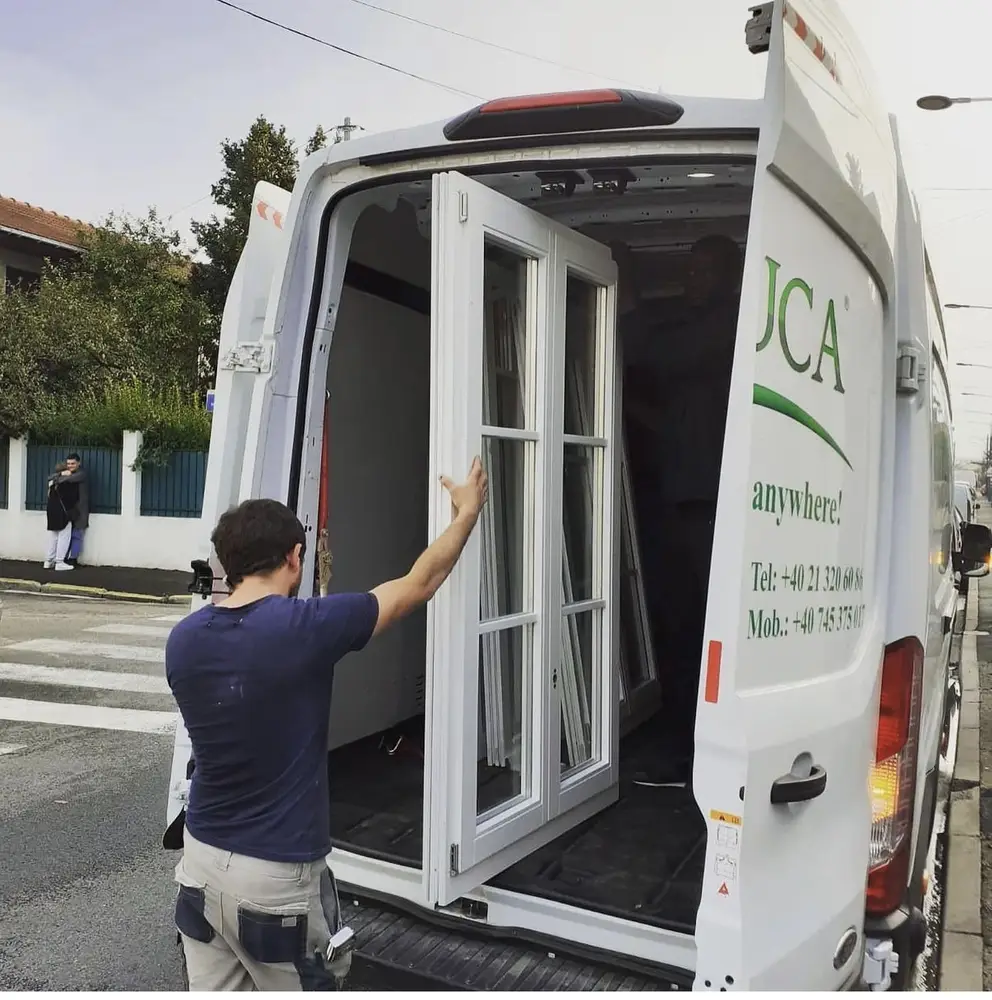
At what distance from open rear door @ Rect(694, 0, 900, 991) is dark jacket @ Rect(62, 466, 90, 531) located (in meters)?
14.4

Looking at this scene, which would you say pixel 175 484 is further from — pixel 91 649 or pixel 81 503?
pixel 91 649

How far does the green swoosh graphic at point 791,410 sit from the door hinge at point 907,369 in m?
0.36

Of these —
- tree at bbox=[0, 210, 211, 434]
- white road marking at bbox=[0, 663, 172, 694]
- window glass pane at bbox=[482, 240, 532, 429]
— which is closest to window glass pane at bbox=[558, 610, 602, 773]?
window glass pane at bbox=[482, 240, 532, 429]

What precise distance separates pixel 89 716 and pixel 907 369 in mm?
6117

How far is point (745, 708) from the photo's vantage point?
1940 millimetres

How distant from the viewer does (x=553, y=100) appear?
2639 millimetres

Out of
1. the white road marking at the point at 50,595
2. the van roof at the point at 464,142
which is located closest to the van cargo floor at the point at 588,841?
the van roof at the point at 464,142

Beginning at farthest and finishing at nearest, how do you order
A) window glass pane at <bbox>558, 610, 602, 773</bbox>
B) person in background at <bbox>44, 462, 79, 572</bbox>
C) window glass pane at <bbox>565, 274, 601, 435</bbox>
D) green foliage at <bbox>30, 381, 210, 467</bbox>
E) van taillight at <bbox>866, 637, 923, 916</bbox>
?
green foliage at <bbox>30, 381, 210, 467</bbox> < person in background at <bbox>44, 462, 79, 572</bbox> < window glass pane at <bbox>558, 610, 602, 773</bbox> < window glass pane at <bbox>565, 274, 601, 435</bbox> < van taillight at <bbox>866, 637, 923, 916</bbox>

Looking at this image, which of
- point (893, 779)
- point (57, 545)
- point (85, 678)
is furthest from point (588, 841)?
point (57, 545)

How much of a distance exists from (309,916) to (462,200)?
185cm

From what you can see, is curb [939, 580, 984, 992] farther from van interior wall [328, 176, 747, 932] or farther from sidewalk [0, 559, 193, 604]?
sidewalk [0, 559, 193, 604]

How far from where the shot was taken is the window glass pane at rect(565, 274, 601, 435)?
3287mm

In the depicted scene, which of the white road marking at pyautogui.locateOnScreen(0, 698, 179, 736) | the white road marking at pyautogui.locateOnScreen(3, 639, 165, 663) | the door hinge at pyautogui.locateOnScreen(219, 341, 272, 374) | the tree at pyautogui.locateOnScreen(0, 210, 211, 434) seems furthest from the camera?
the tree at pyautogui.locateOnScreen(0, 210, 211, 434)

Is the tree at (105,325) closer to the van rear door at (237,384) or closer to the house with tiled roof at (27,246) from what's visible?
the house with tiled roof at (27,246)
